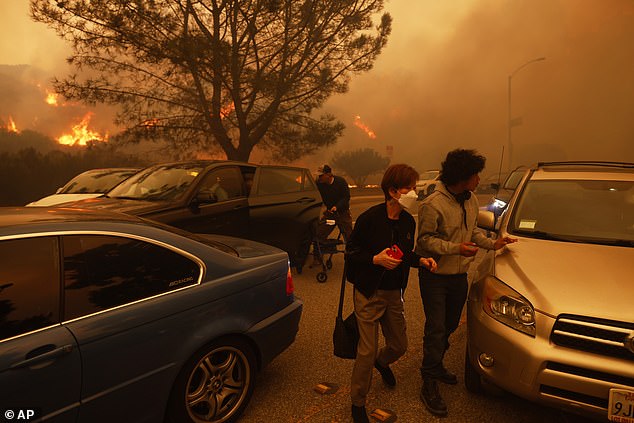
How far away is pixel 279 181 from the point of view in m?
6.09

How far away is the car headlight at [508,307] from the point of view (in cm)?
217

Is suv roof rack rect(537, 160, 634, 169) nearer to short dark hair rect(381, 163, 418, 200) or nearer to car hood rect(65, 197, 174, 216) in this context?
short dark hair rect(381, 163, 418, 200)

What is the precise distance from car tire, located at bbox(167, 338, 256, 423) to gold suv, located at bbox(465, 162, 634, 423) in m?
1.52

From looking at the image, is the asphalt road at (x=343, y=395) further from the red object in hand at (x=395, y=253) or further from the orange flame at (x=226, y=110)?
the orange flame at (x=226, y=110)

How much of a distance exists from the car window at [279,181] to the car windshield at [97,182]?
3.83 meters

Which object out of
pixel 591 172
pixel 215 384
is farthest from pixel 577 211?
pixel 215 384

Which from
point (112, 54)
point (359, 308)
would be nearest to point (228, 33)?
point (112, 54)

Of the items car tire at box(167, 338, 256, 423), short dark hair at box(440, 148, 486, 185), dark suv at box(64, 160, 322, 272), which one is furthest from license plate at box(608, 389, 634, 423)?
dark suv at box(64, 160, 322, 272)

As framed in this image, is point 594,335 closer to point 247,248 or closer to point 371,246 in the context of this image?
point 371,246

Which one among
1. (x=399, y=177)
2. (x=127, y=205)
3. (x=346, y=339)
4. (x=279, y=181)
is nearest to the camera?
(x=399, y=177)

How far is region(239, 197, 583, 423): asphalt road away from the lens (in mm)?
2496

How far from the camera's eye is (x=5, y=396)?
148 cm

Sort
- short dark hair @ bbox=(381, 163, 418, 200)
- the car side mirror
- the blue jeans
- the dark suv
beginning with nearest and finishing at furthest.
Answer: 1. short dark hair @ bbox=(381, 163, 418, 200)
2. the blue jeans
3. the car side mirror
4. the dark suv

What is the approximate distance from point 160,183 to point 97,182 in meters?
3.96
